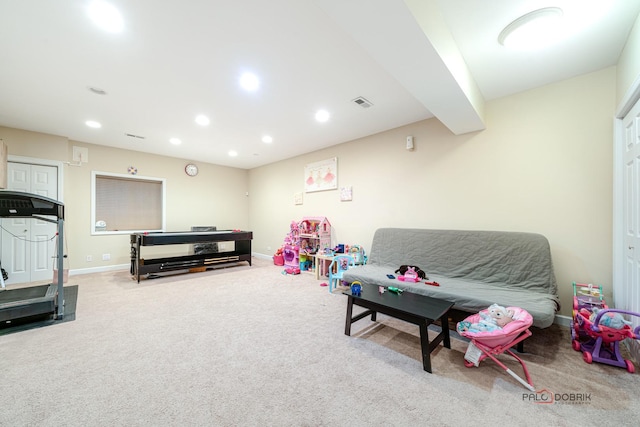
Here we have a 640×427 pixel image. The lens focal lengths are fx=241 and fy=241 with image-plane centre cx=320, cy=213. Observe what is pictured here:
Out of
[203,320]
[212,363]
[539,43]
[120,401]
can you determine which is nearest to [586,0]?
[539,43]

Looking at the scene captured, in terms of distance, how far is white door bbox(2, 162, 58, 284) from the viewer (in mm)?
3883

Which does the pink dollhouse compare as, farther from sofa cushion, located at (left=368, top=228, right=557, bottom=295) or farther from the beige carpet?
the beige carpet

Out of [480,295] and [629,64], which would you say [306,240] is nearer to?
[480,295]

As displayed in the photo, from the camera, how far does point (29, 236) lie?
4051mm

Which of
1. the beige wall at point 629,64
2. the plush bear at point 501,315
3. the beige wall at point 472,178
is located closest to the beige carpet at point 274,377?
the plush bear at point 501,315

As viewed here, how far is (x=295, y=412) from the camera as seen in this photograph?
138 cm

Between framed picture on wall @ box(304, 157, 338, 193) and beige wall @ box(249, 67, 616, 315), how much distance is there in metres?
0.55

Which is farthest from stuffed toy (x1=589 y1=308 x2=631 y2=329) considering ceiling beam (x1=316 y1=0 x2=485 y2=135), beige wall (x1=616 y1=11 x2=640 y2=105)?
ceiling beam (x1=316 y1=0 x2=485 y2=135)

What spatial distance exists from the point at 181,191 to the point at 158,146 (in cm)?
124

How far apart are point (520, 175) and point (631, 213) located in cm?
94

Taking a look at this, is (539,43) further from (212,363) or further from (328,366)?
(212,363)

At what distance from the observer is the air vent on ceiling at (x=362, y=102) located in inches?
115

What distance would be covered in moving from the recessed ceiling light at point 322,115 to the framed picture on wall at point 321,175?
1.22 metres

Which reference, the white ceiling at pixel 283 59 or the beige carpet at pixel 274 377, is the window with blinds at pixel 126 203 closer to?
the white ceiling at pixel 283 59
